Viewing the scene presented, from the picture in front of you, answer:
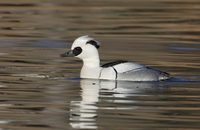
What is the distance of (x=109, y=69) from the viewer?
1630 cm

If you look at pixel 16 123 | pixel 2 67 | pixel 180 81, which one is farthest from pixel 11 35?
pixel 16 123

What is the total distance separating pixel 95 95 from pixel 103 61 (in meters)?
4.38

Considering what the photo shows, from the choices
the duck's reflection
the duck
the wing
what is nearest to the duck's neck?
the duck

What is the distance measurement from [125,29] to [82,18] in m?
3.40

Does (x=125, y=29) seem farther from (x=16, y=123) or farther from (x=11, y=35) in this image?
(x=16, y=123)

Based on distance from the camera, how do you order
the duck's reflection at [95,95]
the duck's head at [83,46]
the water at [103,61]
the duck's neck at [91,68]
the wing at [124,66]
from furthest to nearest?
the duck's head at [83,46] → the duck's neck at [91,68] → the wing at [124,66] → the water at [103,61] → the duck's reflection at [95,95]

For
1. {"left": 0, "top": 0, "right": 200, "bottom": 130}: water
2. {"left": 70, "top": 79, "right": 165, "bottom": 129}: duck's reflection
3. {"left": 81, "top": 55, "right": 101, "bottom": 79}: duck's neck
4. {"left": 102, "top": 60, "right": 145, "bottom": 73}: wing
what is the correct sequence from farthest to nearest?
{"left": 81, "top": 55, "right": 101, "bottom": 79}: duck's neck
{"left": 102, "top": 60, "right": 145, "bottom": 73}: wing
{"left": 0, "top": 0, "right": 200, "bottom": 130}: water
{"left": 70, "top": 79, "right": 165, "bottom": 129}: duck's reflection

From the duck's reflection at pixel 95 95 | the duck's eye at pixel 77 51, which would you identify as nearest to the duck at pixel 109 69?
the duck's eye at pixel 77 51

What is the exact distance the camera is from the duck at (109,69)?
1611 cm

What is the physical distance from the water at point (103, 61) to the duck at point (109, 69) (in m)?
0.15

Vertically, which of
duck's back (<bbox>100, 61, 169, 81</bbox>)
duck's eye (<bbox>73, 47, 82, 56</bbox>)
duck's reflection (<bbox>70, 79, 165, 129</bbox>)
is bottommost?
duck's reflection (<bbox>70, 79, 165, 129</bbox>)

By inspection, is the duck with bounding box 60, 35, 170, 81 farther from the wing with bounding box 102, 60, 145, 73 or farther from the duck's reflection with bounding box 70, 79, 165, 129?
the duck's reflection with bounding box 70, 79, 165, 129

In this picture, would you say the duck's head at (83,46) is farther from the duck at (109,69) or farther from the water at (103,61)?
the water at (103,61)

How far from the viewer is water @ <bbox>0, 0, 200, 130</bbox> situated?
12648 mm
